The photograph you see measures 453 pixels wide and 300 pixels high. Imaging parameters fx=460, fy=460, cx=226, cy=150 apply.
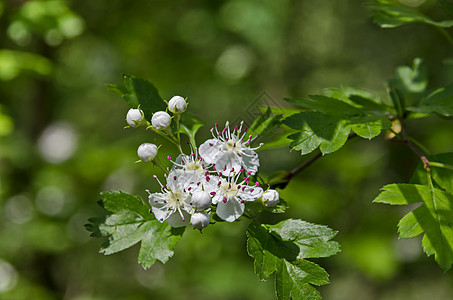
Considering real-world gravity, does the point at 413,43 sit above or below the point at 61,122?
above

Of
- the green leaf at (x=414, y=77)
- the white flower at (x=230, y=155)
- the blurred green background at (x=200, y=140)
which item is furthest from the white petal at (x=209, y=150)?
the blurred green background at (x=200, y=140)

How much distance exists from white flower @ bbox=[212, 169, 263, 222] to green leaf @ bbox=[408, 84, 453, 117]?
0.59m

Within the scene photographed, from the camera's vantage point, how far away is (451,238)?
1104 millimetres

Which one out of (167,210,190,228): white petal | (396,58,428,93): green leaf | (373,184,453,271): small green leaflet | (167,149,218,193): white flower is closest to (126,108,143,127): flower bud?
(167,149,218,193): white flower

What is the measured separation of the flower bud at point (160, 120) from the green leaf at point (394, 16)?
2.64 ft

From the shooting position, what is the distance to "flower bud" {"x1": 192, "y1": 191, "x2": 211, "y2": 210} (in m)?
1.01

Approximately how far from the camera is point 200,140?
397 cm

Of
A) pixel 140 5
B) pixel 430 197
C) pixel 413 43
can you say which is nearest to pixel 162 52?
pixel 140 5

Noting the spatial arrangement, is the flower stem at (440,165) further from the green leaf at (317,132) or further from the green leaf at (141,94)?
the green leaf at (141,94)

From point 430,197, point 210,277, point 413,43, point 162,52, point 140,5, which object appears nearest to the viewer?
point 430,197

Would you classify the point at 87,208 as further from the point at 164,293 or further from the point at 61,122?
the point at 61,122

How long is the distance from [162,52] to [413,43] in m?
A: 2.85

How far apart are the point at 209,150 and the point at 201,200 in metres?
0.16

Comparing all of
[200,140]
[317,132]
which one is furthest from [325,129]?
[200,140]
